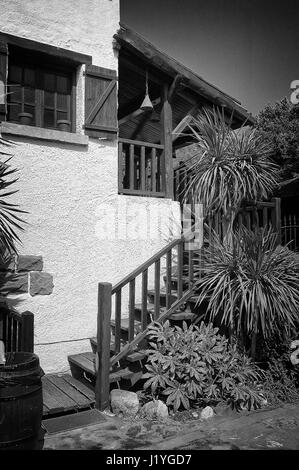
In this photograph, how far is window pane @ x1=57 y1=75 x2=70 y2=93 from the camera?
18.0ft

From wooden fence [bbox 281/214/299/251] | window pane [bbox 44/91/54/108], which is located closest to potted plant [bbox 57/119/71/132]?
window pane [bbox 44/91/54/108]

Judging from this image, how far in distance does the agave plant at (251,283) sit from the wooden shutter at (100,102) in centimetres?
227

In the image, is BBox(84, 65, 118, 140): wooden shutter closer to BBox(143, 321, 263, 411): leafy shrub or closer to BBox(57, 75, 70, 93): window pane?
BBox(57, 75, 70, 93): window pane

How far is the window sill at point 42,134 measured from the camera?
15.4 ft

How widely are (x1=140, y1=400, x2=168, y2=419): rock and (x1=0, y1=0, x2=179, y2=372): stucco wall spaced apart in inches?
58.6

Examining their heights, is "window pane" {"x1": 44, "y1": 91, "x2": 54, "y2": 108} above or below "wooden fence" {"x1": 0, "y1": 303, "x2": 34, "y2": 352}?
above

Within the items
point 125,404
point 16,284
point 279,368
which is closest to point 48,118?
point 16,284

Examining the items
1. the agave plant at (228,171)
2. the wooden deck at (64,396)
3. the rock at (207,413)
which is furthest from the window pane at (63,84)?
the rock at (207,413)

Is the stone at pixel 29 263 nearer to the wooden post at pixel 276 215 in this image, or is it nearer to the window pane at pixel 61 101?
the window pane at pixel 61 101


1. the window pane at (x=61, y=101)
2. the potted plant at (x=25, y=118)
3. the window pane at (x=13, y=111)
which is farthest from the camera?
the window pane at (x=61, y=101)

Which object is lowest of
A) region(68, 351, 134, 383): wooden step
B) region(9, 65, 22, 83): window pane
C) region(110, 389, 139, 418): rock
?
region(110, 389, 139, 418): rock

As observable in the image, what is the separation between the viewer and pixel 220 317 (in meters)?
4.85
